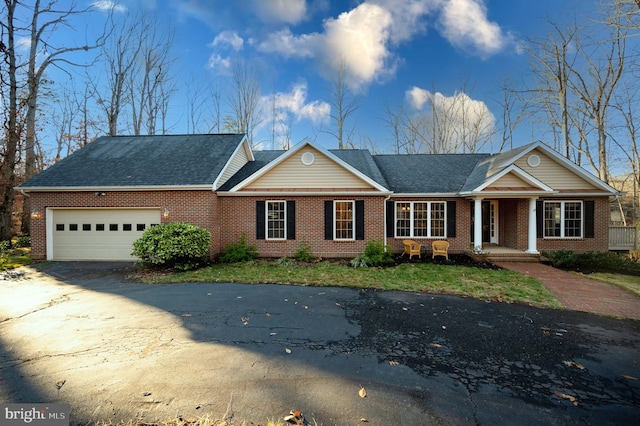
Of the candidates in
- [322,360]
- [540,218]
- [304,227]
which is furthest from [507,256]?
[322,360]

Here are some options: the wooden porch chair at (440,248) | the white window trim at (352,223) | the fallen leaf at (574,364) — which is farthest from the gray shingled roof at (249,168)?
the fallen leaf at (574,364)

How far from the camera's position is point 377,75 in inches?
840

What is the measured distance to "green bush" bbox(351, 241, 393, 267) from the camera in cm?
1095

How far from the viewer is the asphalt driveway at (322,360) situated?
2.89 meters

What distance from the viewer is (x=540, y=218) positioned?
12648 millimetres

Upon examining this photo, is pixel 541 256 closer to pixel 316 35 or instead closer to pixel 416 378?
pixel 416 378

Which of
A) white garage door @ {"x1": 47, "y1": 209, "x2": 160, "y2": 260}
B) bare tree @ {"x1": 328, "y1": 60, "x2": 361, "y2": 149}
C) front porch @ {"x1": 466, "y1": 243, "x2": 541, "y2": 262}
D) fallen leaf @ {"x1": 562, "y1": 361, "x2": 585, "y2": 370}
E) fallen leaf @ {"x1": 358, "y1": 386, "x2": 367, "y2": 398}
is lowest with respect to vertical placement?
fallen leaf @ {"x1": 562, "y1": 361, "x2": 585, "y2": 370}

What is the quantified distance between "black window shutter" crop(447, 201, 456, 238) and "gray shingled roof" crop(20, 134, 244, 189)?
1044cm

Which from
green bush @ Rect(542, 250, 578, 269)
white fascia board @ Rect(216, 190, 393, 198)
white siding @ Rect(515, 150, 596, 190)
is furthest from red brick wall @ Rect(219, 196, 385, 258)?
white siding @ Rect(515, 150, 596, 190)

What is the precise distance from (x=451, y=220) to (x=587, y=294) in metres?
5.84

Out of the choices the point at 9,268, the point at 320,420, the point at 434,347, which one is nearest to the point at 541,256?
the point at 434,347

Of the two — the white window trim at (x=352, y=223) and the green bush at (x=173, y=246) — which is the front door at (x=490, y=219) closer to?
the white window trim at (x=352, y=223)

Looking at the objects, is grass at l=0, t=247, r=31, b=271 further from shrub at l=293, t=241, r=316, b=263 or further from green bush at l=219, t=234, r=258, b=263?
shrub at l=293, t=241, r=316, b=263

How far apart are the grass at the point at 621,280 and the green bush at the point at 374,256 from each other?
21.1 ft
